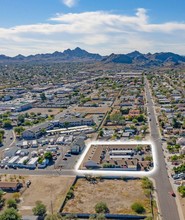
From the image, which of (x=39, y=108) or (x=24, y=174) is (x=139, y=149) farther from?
(x=39, y=108)

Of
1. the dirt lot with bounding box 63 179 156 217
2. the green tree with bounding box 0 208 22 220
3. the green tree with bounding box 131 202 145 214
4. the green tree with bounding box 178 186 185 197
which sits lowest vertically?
the dirt lot with bounding box 63 179 156 217

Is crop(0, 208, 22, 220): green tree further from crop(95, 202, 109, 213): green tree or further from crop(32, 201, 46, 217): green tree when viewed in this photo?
crop(95, 202, 109, 213): green tree

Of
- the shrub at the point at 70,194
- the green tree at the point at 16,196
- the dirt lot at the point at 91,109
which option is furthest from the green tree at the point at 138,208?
the dirt lot at the point at 91,109

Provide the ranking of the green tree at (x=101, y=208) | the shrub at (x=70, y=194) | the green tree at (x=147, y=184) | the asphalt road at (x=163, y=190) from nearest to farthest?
the asphalt road at (x=163, y=190)
the green tree at (x=101, y=208)
the shrub at (x=70, y=194)
the green tree at (x=147, y=184)

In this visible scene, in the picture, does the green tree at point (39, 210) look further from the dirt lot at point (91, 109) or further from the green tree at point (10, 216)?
the dirt lot at point (91, 109)

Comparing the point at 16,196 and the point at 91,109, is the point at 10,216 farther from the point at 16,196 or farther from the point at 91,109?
the point at 91,109

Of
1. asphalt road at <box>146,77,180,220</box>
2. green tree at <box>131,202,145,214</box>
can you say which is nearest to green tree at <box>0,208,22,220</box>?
green tree at <box>131,202,145,214</box>
